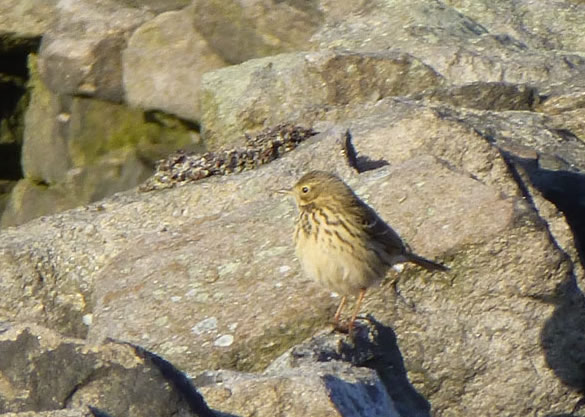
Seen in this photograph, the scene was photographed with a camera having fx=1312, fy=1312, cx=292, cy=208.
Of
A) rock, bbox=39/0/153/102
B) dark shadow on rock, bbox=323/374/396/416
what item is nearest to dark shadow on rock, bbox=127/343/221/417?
dark shadow on rock, bbox=323/374/396/416

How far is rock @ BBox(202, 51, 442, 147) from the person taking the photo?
1219cm

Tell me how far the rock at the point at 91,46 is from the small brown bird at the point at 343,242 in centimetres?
797

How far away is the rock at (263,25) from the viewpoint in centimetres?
1468

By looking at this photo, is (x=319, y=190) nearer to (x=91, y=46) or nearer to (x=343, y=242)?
(x=343, y=242)

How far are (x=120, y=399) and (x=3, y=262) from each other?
3952 mm

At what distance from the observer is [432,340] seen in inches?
315

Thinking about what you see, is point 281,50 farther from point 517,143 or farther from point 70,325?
point 70,325

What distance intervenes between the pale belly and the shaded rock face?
0.22m

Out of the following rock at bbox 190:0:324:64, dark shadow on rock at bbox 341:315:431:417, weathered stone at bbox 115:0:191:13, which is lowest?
weathered stone at bbox 115:0:191:13

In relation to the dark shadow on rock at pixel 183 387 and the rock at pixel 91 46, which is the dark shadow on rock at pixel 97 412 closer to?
the dark shadow on rock at pixel 183 387

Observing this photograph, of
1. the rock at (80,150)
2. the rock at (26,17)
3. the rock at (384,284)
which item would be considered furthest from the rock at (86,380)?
the rock at (26,17)

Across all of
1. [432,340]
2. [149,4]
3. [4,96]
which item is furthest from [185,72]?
[432,340]

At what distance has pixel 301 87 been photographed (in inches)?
496

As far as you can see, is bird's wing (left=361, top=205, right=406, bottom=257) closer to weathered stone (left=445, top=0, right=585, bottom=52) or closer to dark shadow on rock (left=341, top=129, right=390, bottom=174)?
dark shadow on rock (left=341, top=129, right=390, bottom=174)
